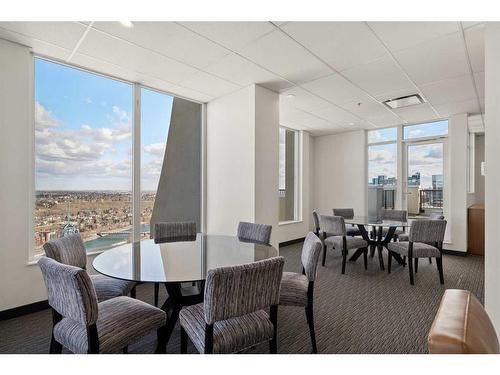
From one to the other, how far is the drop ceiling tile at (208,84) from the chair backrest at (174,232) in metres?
1.87

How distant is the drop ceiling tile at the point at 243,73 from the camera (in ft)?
10.0

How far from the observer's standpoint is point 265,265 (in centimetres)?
150

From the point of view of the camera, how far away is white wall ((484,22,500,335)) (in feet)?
5.53

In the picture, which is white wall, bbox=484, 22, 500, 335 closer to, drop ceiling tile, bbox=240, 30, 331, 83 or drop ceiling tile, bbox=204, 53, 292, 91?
drop ceiling tile, bbox=240, 30, 331, 83

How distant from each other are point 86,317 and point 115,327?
0.23 meters

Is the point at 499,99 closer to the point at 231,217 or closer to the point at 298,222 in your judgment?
the point at 231,217

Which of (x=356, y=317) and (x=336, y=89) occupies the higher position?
(x=336, y=89)

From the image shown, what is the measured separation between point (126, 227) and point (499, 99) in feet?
13.0

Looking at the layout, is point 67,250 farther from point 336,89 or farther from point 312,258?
point 336,89

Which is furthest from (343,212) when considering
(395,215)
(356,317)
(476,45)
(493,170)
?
(493,170)

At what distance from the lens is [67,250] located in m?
2.20

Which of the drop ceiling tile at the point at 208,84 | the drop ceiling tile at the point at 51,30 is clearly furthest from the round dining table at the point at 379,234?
the drop ceiling tile at the point at 51,30

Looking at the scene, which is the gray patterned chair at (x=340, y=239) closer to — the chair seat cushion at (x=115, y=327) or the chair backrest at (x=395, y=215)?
the chair backrest at (x=395, y=215)

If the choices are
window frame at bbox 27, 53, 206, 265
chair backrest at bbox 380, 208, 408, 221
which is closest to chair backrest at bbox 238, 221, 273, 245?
window frame at bbox 27, 53, 206, 265
